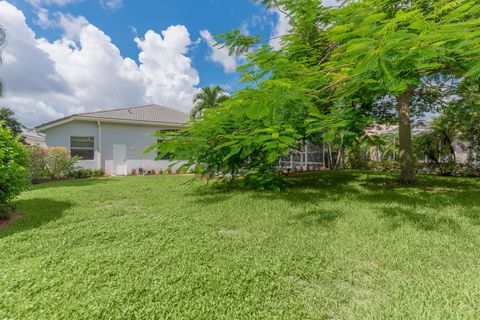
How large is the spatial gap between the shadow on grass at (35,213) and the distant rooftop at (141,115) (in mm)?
9863

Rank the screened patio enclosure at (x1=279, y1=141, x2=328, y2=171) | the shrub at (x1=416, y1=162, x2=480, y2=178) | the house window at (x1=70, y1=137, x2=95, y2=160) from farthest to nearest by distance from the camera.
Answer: the screened patio enclosure at (x1=279, y1=141, x2=328, y2=171) < the house window at (x1=70, y1=137, x2=95, y2=160) < the shrub at (x1=416, y1=162, x2=480, y2=178)

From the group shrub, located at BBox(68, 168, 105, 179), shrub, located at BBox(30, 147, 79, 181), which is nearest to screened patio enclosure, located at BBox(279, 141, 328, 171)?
shrub, located at BBox(68, 168, 105, 179)

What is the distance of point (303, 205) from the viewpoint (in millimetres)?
6289

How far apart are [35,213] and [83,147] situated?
456 inches

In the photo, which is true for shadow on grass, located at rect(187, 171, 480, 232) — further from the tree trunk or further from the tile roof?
the tile roof

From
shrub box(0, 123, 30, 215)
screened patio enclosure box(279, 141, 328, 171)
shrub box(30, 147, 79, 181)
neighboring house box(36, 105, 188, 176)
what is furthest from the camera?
screened patio enclosure box(279, 141, 328, 171)

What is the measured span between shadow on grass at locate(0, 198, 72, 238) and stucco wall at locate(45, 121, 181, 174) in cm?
820

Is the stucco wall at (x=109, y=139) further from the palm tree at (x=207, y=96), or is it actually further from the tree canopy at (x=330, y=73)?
the tree canopy at (x=330, y=73)

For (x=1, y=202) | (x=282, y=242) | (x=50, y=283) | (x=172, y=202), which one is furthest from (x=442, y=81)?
(x=1, y=202)

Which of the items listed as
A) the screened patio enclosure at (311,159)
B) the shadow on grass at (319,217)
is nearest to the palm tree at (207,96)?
the screened patio enclosure at (311,159)

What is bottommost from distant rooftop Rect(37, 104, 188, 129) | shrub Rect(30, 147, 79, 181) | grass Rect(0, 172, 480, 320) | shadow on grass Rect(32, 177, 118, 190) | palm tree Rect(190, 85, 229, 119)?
grass Rect(0, 172, 480, 320)

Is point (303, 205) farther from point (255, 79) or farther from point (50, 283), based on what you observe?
point (50, 283)

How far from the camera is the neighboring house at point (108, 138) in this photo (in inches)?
594

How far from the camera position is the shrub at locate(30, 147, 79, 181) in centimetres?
1308
